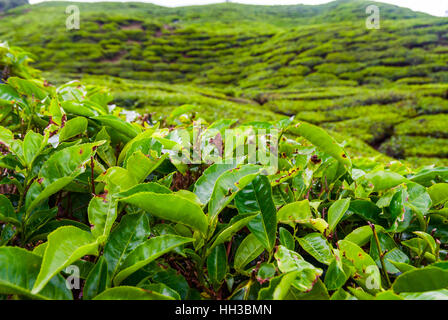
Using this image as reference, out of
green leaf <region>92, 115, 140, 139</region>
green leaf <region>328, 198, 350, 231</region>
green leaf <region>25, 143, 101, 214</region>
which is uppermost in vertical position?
green leaf <region>92, 115, 140, 139</region>

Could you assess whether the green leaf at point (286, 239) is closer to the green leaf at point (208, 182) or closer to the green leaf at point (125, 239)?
the green leaf at point (208, 182)

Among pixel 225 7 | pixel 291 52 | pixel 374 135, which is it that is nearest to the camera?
pixel 374 135

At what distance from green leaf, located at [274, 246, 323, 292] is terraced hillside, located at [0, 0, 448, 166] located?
273 inches

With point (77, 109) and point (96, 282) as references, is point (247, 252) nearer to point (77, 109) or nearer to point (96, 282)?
point (96, 282)

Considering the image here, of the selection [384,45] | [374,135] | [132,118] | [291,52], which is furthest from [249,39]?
[132,118]

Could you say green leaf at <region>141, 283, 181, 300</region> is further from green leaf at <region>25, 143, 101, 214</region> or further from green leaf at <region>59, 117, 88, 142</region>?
green leaf at <region>59, 117, 88, 142</region>

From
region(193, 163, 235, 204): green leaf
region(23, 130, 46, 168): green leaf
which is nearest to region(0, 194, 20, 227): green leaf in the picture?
region(23, 130, 46, 168): green leaf

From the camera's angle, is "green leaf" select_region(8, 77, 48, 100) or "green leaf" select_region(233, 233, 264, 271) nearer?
"green leaf" select_region(233, 233, 264, 271)

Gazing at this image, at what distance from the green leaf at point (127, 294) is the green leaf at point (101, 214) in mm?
137

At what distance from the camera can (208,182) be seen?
0.80 metres

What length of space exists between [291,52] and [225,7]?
106 feet

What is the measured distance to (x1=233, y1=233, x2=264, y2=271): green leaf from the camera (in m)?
0.74

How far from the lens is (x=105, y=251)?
657 millimetres
